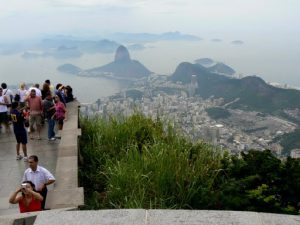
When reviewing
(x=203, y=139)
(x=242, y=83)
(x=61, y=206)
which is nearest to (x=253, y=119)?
(x=242, y=83)

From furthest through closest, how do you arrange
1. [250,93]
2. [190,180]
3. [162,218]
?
[250,93], [190,180], [162,218]

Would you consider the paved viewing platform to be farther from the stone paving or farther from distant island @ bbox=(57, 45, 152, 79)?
distant island @ bbox=(57, 45, 152, 79)

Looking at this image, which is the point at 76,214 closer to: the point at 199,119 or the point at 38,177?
the point at 38,177

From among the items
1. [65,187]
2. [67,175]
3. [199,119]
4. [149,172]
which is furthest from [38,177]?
[199,119]

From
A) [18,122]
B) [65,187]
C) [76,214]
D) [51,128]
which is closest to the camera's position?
[76,214]

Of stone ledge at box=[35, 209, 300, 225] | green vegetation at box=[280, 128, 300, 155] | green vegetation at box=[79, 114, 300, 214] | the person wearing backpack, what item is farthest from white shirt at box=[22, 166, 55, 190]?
green vegetation at box=[280, 128, 300, 155]

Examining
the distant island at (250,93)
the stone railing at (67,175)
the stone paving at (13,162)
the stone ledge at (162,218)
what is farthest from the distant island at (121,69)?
the stone ledge at (162,218)

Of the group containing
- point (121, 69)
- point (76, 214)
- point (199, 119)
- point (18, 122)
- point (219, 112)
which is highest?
point (76, 214)

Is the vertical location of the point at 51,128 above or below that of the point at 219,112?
above

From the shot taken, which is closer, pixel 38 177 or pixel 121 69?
pixel 38 177
